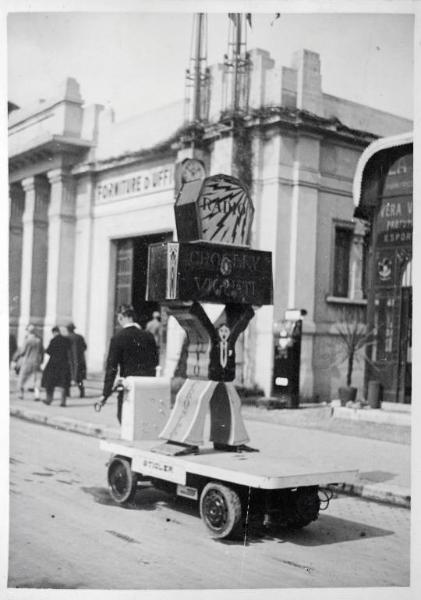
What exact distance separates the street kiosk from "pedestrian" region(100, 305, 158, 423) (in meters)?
1.08

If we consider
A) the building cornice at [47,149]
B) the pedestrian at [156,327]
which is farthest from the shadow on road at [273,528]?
the building cornice at [47,149]

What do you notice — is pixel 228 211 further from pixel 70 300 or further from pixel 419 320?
pixel 70 300

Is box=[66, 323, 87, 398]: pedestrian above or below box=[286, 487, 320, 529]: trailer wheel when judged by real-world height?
above

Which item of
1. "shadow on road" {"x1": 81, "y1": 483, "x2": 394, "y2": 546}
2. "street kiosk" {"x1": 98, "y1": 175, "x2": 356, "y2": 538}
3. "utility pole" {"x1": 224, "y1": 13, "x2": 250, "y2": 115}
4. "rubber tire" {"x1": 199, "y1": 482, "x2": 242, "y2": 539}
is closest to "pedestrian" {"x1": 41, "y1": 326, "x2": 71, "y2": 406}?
"utility pole" {"x1": 224, "y1": 13, "x2": 250, "y2": 115}

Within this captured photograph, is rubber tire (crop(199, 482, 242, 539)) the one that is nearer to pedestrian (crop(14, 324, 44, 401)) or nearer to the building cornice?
pedestrian (crop(14, 324, 44, 401))

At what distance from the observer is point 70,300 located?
63.1ft

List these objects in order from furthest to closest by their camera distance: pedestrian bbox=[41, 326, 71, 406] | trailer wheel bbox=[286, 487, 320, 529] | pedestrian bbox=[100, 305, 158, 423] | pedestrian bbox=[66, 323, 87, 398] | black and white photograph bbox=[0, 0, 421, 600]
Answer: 1. pedestrian bbox=[66, 323, 87, 398]
2. pedestrian bbox=[41, 326, 71, 406]
3. pedestrian bbox=[100, 305, 158, 423]
4. trailer wheel bbox=[286, 487, 320, 529]
5. black and white photograph bbox=[0, 0, 421, 600]

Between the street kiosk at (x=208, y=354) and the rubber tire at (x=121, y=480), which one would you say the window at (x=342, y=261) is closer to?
the street kiosk at (x=208, y=354)

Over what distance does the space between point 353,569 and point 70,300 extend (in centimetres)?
1475

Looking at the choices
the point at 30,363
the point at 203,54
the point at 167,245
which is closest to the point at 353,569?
the point at 167,245

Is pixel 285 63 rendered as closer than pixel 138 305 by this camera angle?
Yes

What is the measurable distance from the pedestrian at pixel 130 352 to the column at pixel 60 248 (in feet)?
35.5

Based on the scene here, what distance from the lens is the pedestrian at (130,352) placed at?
7.68 meters

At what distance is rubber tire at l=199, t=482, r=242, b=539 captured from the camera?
5.62 m
